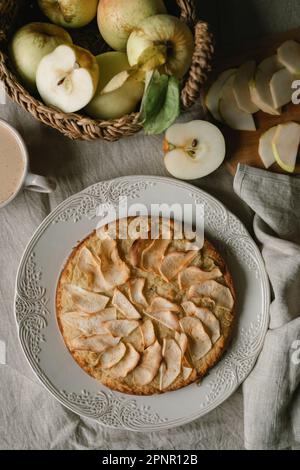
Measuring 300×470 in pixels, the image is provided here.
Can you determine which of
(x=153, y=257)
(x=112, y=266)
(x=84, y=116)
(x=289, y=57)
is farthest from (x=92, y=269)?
(x=289, y=57)

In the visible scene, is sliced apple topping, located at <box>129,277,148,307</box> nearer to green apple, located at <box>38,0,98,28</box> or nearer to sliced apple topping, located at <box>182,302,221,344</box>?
sliced apple topping, located at <box>182,302,221,344</box>

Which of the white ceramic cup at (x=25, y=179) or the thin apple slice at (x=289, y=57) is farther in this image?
the thin apple slice at (x=289, y=57)

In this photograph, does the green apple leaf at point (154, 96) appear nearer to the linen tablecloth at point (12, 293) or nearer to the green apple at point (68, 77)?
the green apple at point (68, 77)

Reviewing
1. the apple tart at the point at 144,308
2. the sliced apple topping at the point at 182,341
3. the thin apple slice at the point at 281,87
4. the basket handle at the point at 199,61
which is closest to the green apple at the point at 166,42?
the basket handle at the point at 199,61

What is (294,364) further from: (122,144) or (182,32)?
(182,32)

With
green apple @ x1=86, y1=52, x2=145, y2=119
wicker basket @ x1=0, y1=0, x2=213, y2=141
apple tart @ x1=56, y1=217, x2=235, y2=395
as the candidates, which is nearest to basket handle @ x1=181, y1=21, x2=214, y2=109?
wicker basket @ x1=0, y1=0, x2=213, y2=141

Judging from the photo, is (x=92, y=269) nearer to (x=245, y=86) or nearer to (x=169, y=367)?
(x=169, y=367)
